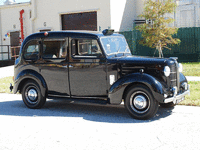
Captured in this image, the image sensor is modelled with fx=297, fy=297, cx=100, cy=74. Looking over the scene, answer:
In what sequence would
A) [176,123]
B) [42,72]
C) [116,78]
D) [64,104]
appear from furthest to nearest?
[64,104], [42,72], [116,78], [176,123]

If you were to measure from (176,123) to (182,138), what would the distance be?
0.97m

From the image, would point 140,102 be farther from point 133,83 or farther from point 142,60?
point 142,60

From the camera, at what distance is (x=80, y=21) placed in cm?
2125

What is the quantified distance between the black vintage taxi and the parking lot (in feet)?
1.20

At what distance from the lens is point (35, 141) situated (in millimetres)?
4914

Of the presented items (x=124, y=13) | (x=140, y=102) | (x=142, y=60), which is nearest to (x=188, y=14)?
(x=124, y=13)

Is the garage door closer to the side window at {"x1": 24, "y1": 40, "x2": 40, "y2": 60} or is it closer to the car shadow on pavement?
the car shadow on pavement

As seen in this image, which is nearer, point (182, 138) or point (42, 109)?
point (182, 138)

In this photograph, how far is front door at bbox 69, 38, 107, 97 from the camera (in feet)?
21.6

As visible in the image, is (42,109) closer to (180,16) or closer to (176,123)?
(176,123)

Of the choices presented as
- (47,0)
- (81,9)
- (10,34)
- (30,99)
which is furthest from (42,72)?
(10,34)

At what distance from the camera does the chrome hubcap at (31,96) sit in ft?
24.5

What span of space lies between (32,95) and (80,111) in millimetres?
1329

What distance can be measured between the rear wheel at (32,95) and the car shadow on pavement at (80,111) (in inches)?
6.0
